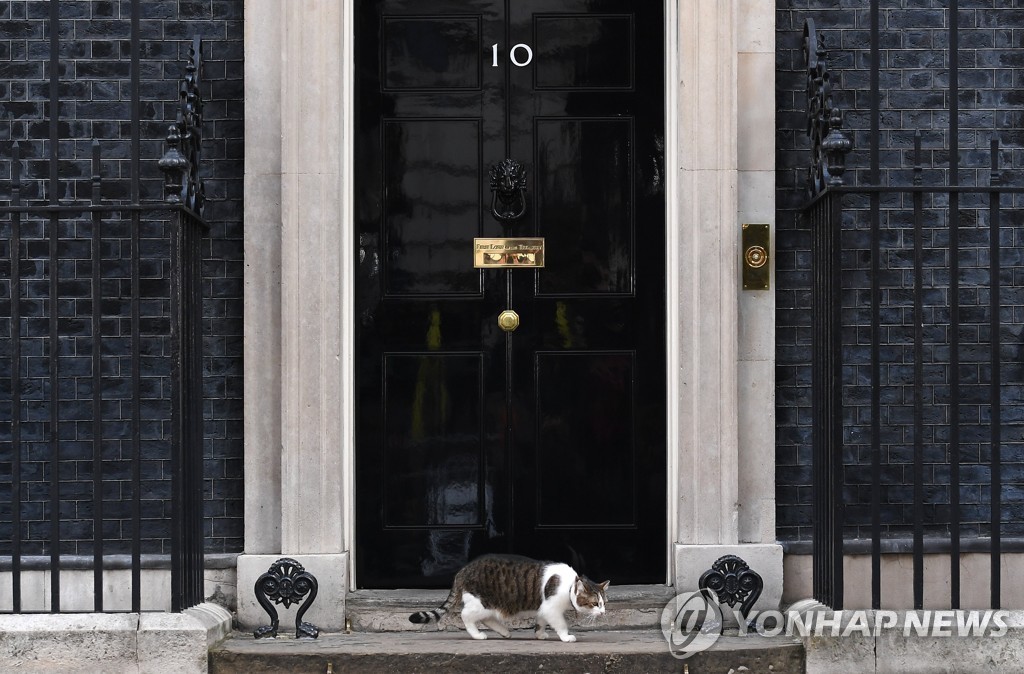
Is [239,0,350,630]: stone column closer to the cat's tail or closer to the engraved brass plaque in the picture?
the cat's tail

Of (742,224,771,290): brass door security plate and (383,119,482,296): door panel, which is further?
(383,119,482,296): door panel

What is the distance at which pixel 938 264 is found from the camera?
5.96 meters

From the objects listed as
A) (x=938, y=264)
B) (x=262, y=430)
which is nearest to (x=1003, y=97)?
(x=938, y=264)

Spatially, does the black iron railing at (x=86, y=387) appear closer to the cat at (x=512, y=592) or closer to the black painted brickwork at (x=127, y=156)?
the black painted brickwork at (x=127, y=156)

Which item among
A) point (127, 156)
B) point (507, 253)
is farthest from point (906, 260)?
point (127, 156)

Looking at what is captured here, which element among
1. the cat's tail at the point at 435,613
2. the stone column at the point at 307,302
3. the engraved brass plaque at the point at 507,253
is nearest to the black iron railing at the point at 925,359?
the engraved brass plaque at the point at 507,253

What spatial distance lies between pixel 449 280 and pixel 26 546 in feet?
7.90

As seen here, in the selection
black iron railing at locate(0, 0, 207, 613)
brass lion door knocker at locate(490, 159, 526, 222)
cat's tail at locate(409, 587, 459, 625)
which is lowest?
cat's tail at locate(409, 587, 459, 625)

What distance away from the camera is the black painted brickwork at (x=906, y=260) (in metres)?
5.94

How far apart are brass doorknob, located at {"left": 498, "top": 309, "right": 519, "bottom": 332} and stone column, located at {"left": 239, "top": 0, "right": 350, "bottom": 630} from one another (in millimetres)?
799

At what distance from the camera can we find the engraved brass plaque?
606cm

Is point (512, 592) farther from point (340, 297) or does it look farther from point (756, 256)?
point (756, 256)

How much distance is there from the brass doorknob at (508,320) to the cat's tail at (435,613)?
1.35m

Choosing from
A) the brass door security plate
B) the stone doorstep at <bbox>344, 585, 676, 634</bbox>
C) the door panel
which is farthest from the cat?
the brass door security plate
